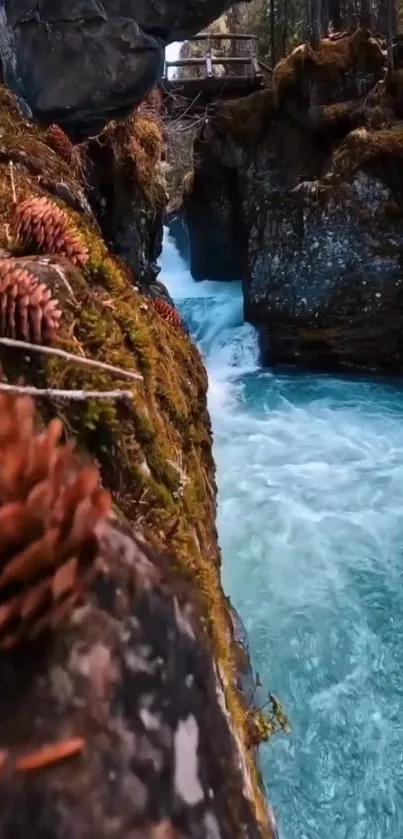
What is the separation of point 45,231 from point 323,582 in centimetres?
465

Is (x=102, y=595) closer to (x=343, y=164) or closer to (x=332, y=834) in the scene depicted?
(x=332, y=834)

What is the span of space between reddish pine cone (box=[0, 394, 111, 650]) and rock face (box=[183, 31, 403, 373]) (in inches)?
463

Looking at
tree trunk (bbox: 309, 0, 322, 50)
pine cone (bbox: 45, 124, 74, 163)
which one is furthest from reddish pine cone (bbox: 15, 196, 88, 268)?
tree trunk (bbox: 309, 0, 322, 50)

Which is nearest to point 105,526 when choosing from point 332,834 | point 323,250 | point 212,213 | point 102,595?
point 102,595

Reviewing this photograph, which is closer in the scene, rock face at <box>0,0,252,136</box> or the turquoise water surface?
the turquoise water surface

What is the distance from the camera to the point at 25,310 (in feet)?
5.99

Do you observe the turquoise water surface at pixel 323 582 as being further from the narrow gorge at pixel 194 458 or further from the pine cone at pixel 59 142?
the pine cone at pixel 59 142

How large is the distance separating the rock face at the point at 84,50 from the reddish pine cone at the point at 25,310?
4160mm

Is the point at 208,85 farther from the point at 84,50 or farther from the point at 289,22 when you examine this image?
the point at 84,50

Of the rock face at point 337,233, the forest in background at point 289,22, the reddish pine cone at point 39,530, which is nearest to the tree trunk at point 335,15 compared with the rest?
the forest in background at point 289,22

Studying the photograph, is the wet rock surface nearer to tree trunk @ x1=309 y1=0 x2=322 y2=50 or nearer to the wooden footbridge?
tree trunk @ x1=309 y1=0 x2=322 y2=50

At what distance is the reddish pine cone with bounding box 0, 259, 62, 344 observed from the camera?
181 centimetres

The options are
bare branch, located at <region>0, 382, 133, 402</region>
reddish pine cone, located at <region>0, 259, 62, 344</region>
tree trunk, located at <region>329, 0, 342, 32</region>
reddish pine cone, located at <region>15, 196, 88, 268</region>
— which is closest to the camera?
bare branch, located at <region>0, 382, 133, 402</region>

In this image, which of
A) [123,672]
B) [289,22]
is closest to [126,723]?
[123,672]
